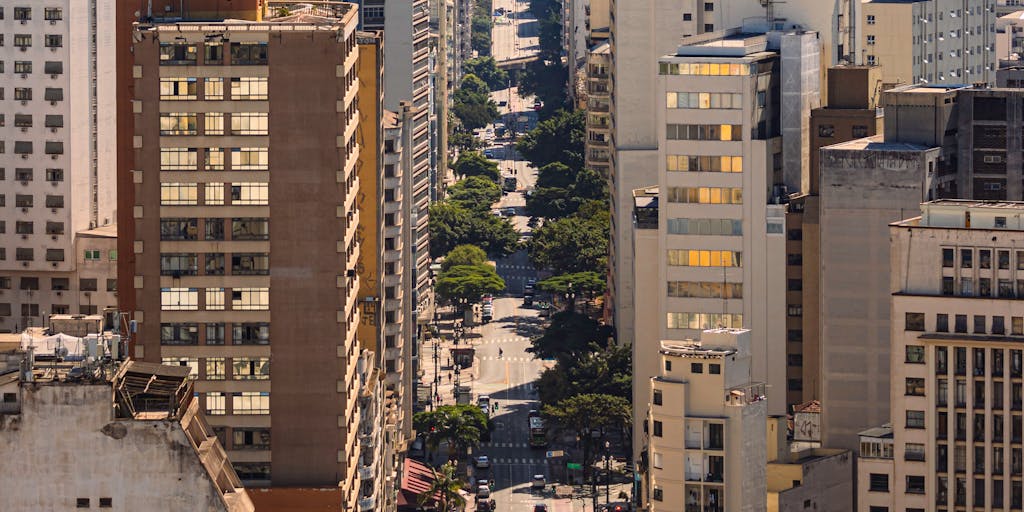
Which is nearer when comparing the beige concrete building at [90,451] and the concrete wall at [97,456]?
the beige concrete building at [90,451]

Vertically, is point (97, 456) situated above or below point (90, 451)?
below

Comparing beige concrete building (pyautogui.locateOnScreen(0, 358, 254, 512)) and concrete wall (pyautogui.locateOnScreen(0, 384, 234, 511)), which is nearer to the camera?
beige concrete building (pyautogui.locateOnScreen(0, 358, 254, 512))
